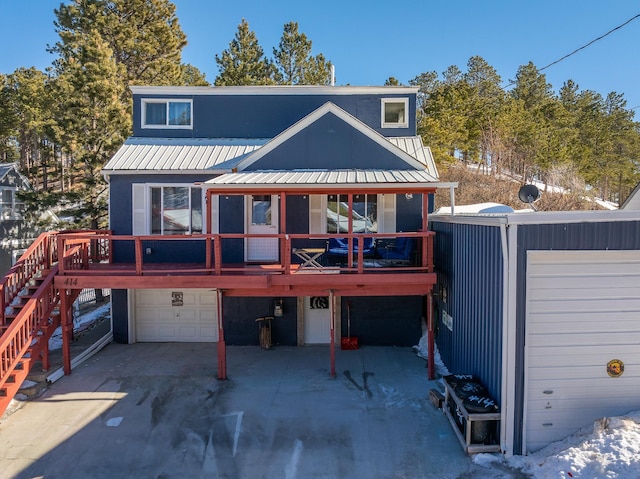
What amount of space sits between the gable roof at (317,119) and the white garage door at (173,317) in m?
4.33

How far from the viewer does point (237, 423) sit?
23.3 ft

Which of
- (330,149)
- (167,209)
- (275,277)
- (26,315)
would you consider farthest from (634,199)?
(26,315)

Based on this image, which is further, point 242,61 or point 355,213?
point 242,61

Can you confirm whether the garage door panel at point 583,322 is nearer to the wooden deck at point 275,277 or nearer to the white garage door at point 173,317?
the wooden deck at point 275,277

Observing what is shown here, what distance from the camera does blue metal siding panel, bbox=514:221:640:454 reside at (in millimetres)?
5902

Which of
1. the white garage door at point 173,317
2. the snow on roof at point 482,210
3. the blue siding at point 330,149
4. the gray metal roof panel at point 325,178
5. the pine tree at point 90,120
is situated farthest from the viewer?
the pine tree at point 90,120

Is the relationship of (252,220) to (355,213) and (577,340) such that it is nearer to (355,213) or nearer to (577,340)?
(355,213)

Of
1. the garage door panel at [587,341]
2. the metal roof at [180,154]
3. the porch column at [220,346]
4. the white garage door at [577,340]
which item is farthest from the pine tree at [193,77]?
the garage door panel at [587,341]

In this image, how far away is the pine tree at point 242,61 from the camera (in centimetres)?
2548

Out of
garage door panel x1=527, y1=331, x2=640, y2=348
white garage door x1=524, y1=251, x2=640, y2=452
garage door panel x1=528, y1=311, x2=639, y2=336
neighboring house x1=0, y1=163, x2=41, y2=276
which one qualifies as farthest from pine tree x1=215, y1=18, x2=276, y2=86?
garage door panel x1=527, y1=331, x2=640, y2=348

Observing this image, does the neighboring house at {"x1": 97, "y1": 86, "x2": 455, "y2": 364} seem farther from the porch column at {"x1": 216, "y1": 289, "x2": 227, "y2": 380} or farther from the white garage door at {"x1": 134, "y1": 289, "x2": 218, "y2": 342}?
the porch column at {"x1": 216, "y1": 289, "x2": 227, "y2": 380}

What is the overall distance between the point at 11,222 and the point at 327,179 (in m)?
15.9

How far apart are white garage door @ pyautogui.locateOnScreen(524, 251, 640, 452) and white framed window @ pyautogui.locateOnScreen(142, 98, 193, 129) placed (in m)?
11.1

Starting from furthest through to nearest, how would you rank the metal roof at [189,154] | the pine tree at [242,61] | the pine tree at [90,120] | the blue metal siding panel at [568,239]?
the pine tree at [242,61] → the pine tree at [90,120] → the metal roof at [189,154] → the blue metal siding panel at [568,239]
